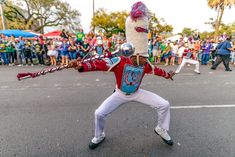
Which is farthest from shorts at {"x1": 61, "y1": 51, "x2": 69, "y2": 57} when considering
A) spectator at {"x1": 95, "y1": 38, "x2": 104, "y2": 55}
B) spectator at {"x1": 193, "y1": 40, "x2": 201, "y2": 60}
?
spectator at {"x1": 193, "y1": 40, "x2": 201, "y2": 60}

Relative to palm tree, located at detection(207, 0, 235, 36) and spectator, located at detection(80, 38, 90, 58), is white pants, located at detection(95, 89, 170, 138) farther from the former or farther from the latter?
palm tree, located at detection(207, 0, 235, 36)

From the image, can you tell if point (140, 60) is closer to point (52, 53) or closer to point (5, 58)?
point (52, 53)

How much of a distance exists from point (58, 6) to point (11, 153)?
112ft

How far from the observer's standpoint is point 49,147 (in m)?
2.76

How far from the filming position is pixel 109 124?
3457 millimetres

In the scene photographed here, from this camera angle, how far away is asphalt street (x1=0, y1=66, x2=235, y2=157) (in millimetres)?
2688

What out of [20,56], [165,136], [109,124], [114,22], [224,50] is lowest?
[109,124]

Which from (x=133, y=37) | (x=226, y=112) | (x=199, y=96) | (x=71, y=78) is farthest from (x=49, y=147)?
(x=71, y=78)

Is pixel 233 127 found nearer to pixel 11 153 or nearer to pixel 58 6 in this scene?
pixel 11 153

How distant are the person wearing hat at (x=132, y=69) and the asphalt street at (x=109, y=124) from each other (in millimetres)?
315

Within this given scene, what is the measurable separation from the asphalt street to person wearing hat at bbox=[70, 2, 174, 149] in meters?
0.32

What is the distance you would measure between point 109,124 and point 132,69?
57.0 inches

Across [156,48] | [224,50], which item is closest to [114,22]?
[156,48]

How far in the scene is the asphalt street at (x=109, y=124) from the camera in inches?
106
